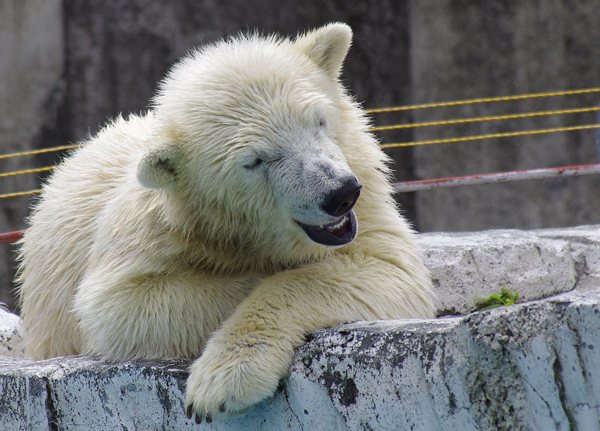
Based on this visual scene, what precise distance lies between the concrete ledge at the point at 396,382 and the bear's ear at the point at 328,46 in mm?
1069

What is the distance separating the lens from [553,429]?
1.28 m

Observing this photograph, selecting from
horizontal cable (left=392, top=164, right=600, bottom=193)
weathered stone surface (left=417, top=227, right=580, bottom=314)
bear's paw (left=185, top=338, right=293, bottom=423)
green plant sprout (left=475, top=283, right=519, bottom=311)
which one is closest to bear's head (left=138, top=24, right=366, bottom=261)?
bear's paw (left=185, top=338, right=293, bottom=423)

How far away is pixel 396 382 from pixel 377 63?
207 inches

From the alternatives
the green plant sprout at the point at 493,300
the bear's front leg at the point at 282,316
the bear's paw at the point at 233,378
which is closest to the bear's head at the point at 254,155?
the bear's front leg at the point at 282,316

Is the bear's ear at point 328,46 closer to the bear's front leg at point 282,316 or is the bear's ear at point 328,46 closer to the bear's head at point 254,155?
the bear's head at point 254,155

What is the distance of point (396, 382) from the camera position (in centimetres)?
150

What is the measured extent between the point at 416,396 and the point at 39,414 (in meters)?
1.27

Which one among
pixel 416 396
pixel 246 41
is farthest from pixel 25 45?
pixel 416 396

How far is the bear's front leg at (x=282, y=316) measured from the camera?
5.47 ft

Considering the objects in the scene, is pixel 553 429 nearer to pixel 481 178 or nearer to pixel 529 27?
pixel 481 178

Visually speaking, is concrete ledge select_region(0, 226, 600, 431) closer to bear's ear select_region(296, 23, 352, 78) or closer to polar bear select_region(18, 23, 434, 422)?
polar bear select_region(18, 23, 434, 422)

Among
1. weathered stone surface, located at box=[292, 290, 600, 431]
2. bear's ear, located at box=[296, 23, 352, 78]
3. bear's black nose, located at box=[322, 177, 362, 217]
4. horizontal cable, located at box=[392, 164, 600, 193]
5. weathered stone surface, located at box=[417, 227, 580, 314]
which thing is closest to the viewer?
weathered stone surface, located at box=[292, 290, 600, 431]

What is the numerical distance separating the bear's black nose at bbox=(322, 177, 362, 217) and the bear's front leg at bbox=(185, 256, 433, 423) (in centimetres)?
25

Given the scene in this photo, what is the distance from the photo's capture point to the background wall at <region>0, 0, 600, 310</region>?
20.2ft
